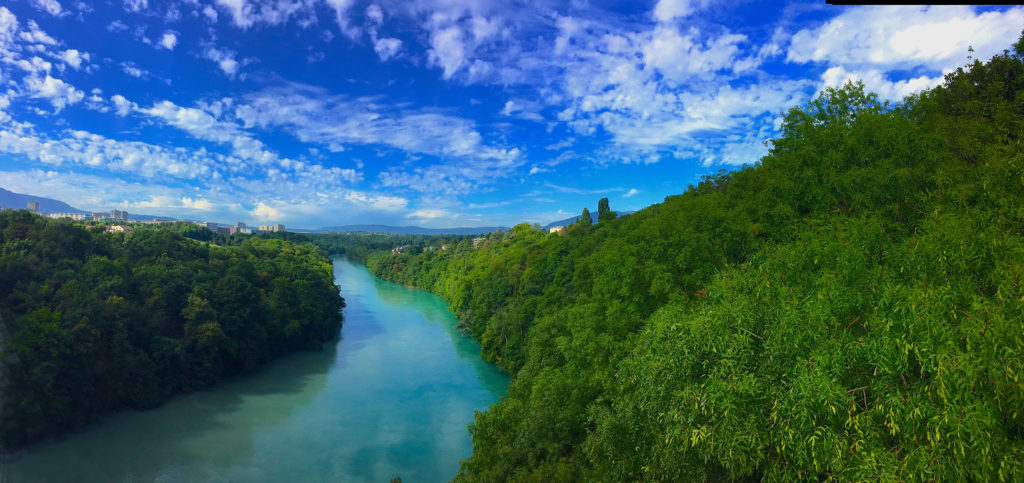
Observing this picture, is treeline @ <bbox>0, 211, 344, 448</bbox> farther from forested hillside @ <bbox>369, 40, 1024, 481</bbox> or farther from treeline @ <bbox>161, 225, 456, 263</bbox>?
treeline @ <bbox>161, 225, 456, 263</bbox>

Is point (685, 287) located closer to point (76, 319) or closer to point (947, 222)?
point (947, 222)

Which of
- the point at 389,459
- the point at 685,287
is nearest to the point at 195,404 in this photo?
the point at 389,459

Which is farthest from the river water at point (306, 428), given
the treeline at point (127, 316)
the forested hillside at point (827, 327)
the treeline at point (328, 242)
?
the treeline at point (328, 242)

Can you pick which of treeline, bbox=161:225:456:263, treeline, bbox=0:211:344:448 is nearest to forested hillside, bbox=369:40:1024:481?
treeline, bbox=0:211:344:448

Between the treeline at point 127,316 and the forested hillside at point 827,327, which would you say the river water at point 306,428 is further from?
the forested hillside at point 827,327

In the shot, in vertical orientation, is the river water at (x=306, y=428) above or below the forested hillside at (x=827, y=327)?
below

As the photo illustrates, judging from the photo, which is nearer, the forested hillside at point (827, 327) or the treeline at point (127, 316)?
the forested hillside at point (827, 327)

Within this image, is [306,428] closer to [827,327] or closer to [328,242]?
[827,327]
